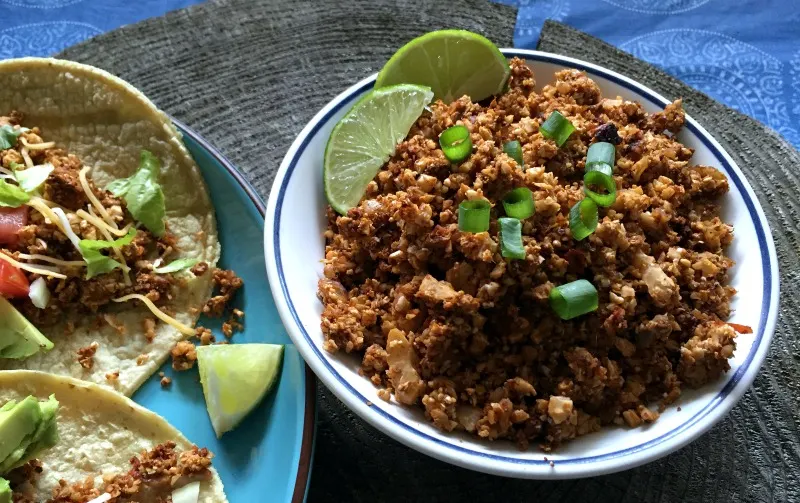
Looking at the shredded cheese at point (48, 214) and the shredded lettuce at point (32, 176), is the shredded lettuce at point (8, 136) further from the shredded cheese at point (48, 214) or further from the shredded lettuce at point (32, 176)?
the shredded cheese at point (48, 214)

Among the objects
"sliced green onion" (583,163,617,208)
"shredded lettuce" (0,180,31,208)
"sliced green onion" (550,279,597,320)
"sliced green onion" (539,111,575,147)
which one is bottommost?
"shredded lettuce" (0,180,31,208)

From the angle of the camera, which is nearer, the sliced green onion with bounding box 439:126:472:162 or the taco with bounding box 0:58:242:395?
the sliced green onion with bounding box 439:126:472:162

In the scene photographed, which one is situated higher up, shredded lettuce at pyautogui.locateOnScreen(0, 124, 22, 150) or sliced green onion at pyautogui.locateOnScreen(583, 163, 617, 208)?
sliced green onion at pyautogui.locateOnScreen(583, 163, 617, 208)

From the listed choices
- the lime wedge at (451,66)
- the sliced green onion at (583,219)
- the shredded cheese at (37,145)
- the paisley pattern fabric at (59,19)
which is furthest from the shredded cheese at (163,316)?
the paisley pattern fabric at (59,19)

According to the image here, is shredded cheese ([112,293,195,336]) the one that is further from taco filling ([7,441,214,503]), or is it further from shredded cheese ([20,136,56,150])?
shredded cheese ([20,136,56,150])

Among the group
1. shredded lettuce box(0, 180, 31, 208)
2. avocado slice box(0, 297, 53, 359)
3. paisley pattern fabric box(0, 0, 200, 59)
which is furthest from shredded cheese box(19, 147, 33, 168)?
paisley pattern fabric box(0, 0, 200, 59)

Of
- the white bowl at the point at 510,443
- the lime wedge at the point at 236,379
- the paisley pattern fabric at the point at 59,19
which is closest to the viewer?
the white bowl at the point at 510,443

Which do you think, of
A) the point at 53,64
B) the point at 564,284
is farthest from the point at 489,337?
the point at 53,64
